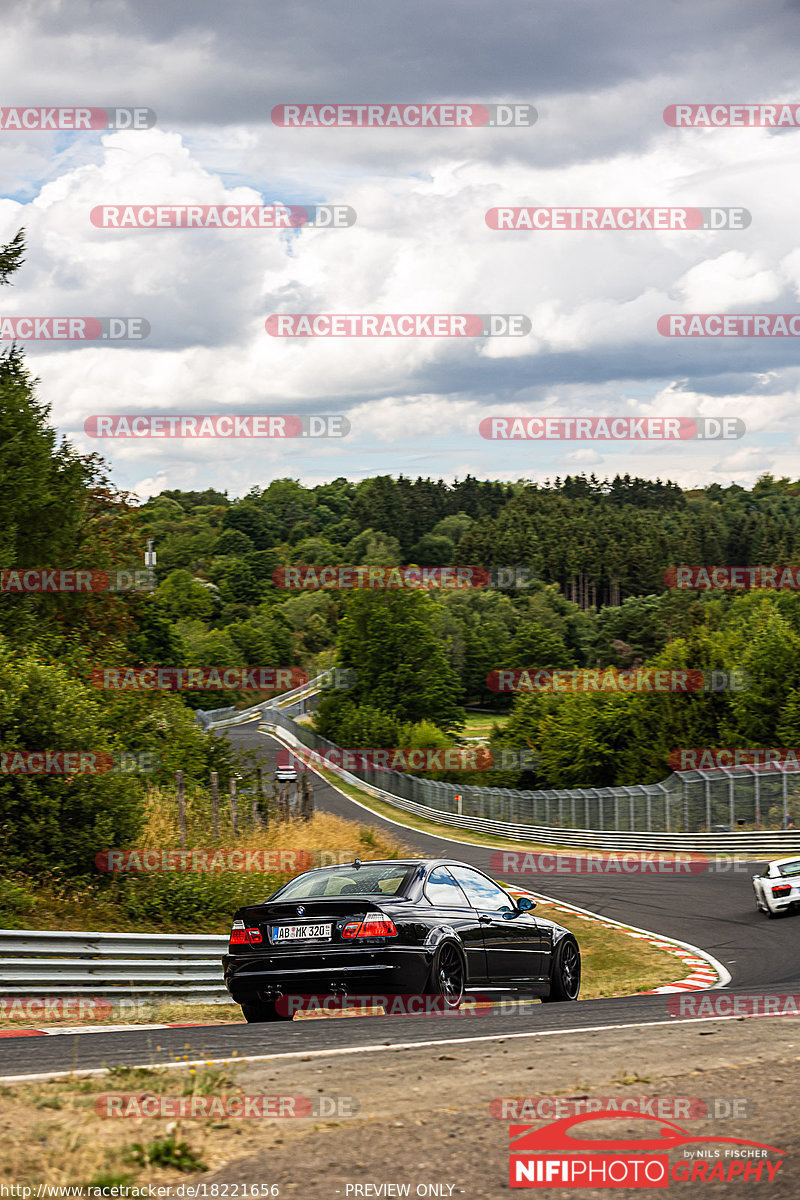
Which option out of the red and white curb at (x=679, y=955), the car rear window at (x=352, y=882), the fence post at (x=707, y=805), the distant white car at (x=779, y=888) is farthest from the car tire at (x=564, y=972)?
the fence post at (x=707, y=805)

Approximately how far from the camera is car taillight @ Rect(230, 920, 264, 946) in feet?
31.4

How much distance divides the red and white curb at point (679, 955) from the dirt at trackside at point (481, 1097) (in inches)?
272

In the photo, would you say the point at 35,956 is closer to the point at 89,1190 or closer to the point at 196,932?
the point at 196,932

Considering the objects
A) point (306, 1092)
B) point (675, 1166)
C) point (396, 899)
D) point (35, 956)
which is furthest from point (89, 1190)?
point (35, 956)

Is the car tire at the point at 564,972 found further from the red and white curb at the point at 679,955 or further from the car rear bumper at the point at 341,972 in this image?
the car rear bumper at the point at 341,972

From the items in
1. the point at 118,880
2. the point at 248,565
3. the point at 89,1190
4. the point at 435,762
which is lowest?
the point at 435,762

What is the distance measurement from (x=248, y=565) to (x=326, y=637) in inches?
638

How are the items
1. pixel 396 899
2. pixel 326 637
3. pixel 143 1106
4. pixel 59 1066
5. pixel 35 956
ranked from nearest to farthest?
pixel 143 1106 → pixel 59 1066 → pixel 396 899 → pixel 35 956 → pixel 326 637

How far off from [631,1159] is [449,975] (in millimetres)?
4924

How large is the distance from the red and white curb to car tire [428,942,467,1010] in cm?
472

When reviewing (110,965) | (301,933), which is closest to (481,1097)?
(301,933)

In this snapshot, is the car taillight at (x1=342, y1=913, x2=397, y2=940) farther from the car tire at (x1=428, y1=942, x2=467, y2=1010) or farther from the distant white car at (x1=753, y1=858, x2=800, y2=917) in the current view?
the distant white car at (x1=753, y1=858, x2=800, y2=917)

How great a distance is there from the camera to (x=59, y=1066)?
6.68 metres

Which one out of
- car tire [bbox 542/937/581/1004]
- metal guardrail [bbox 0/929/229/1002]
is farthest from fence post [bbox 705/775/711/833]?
metal guardrail [bbox 0/929/229/1002]
